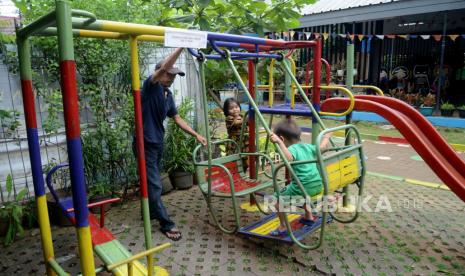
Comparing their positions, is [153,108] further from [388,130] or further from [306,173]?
[388,130]

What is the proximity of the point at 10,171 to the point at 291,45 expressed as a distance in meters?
3.18

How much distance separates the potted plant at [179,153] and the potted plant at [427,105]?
8.21 m

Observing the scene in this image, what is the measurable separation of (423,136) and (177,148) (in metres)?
2.82

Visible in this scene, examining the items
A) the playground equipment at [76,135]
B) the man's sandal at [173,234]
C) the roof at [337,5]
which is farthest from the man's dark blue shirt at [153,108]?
the roof at [337,5]

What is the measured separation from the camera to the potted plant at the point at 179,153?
469 cm

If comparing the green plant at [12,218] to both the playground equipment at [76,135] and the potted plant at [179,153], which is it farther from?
the potted plant at [179,153]

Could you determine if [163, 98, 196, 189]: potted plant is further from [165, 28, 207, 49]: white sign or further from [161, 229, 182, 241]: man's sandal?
[165, 28, 207, 49]: white sign

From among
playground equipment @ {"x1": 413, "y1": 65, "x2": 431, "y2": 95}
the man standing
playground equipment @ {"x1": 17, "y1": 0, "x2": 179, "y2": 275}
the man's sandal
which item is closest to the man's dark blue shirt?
the man standing

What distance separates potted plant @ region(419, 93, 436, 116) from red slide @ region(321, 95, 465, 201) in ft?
25.3

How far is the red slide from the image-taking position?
2.96 m

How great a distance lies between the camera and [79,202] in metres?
1.69

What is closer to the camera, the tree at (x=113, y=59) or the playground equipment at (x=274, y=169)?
the playground equipment at (x=274, y=169)

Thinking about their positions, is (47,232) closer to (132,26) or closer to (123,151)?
(132,26)

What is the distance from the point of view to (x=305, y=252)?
10.0ft
